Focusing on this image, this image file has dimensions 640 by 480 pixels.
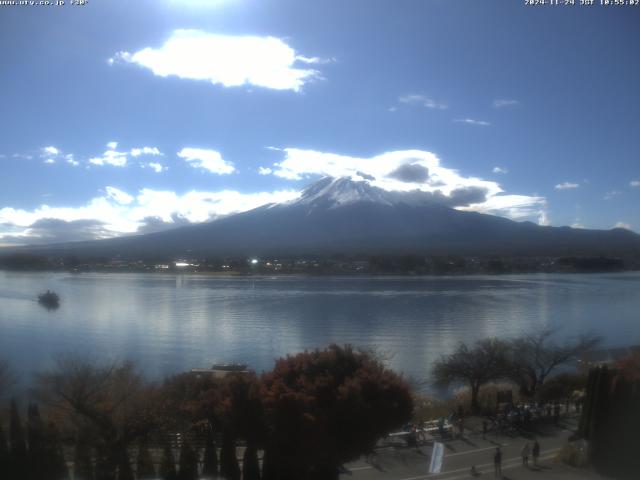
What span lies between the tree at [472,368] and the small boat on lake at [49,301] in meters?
11.5

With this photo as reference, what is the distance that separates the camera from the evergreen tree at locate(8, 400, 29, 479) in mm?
4113

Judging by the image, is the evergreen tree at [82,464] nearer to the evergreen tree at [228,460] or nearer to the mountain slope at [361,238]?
the evergreen tree at [228,460]

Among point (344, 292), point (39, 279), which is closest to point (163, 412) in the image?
point (344, 292)

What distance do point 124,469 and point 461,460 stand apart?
2.55 meters

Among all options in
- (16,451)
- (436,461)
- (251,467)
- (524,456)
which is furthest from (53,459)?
(524,456)

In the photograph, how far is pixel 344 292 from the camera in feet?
70.8

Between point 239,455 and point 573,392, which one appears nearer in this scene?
point 239,455

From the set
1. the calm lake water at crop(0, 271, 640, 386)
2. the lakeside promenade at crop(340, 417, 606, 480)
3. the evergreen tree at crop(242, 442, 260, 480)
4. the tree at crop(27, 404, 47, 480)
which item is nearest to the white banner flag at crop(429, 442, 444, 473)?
the lakeside promenade at crop(340, 417, 606, 480)

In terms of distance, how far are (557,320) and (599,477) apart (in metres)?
11.5

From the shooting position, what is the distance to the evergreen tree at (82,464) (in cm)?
423

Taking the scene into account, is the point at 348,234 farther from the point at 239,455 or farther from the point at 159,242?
the point at 239,455

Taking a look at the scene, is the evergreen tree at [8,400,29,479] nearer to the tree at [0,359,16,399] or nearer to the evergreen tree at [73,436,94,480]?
the evergreen tree at [73,436,94,480]

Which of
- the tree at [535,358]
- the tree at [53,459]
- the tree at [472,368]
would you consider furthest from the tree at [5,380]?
the tree at [535,358]

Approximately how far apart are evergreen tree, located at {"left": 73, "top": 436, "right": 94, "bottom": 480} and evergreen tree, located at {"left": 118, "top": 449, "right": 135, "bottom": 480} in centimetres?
19
